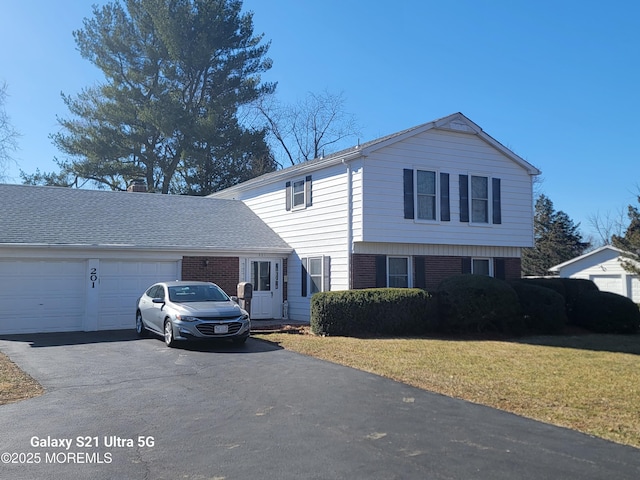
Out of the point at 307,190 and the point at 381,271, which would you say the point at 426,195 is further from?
the point at 307,190

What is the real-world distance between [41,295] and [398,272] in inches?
421

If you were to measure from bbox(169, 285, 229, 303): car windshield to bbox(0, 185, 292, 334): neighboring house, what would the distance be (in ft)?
12.9

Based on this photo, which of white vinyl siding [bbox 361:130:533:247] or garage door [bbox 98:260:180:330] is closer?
garage door [bbox 98:260:180:330]

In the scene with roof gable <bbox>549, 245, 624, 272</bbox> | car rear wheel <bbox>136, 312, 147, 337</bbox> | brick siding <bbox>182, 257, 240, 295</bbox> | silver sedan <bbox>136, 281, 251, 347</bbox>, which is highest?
roof gable <bbox>549, 245, 624, 272</bbox>

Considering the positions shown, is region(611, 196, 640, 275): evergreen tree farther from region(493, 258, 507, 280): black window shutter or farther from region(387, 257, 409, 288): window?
region(387, 257, 409, 288): window

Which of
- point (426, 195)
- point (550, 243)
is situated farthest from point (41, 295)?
point (550, 243)

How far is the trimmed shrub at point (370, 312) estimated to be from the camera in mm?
15086

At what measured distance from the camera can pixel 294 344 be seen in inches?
520

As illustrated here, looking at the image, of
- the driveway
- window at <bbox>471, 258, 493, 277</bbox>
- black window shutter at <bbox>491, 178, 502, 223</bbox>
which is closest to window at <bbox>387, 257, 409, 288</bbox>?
window at <bbox>471, 258, 493, 277</bbox>

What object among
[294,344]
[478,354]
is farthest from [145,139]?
[478,354]

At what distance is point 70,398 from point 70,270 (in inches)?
367

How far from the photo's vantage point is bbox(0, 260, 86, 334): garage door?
51.3 feet

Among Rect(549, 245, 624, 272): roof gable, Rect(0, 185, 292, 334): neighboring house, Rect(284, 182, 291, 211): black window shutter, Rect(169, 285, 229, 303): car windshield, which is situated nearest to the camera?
Rect(169, 285, 229, 303): car windshield

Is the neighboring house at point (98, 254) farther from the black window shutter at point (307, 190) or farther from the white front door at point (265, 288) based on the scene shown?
the black window shutter at point (307, 190)
